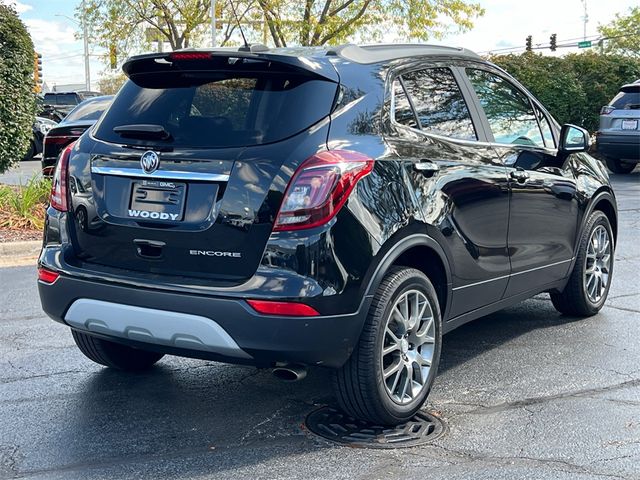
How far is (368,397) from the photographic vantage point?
3807mm

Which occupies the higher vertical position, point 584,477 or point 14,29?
point 14,29

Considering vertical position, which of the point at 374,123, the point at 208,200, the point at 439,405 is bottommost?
the point at 439,405

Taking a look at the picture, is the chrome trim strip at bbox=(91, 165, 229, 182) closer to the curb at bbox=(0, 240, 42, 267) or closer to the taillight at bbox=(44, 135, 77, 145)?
the curb at bbox=(0, 240, 42, 267)

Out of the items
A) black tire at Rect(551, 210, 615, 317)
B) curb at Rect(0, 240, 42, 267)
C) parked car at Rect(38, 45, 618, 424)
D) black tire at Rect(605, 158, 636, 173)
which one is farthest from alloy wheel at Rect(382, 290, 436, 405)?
black tire at Rect(605, 158, 636, 173)

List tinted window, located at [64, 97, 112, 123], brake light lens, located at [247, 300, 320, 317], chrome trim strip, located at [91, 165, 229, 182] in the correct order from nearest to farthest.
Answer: brake light lens, located at [247, 300, 320, 317]
chrome trim strip, located at [91, 165, 229, 182]
tinted window, located at [64, 97, 112, 123]

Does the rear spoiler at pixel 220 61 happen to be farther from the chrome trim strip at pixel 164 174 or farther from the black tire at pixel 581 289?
the black tire at pixel 581 289

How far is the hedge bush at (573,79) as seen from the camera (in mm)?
19453

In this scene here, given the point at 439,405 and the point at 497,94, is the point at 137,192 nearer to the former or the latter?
the point at 439,405

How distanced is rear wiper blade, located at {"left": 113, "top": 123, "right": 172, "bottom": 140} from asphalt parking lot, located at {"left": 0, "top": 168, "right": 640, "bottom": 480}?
1367 millimetres

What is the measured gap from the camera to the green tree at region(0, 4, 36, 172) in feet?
34.2

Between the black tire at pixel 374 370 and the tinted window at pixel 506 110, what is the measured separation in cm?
143

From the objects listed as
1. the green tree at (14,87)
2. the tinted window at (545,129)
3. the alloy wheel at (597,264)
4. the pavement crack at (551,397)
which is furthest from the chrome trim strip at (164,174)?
the green tree at (14,87)

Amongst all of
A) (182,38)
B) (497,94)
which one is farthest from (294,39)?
(497,94)

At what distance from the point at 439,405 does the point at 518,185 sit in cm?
139
